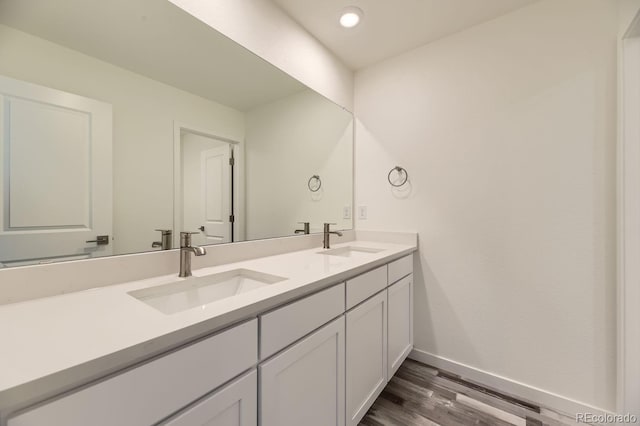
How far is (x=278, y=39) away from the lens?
1562 mm

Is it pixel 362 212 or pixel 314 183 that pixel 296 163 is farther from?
pixel 362 212

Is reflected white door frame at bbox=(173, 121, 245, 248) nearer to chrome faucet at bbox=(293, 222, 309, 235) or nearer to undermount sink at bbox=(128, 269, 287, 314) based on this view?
undermount sink at bbox=(128, 269, 287, 314)

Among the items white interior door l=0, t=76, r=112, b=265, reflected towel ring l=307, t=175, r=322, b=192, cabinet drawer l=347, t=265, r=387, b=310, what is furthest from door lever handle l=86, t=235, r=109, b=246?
reflected towel ring l=307, t=175, r=322, b=192

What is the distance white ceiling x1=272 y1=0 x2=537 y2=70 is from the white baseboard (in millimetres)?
2251

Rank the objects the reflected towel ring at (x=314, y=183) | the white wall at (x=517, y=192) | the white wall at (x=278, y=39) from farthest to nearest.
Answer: the reflected towel ring at (x=314, y=183) → the white wall at (x=517, y=192) → the white wall at (x=278, y=39)

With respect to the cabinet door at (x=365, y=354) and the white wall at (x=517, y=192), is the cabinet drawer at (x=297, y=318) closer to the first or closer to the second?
the cabinet door at (x=365, y=354)

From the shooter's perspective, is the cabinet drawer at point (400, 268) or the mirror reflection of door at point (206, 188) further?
the cabinet drawer at point (400, 268)

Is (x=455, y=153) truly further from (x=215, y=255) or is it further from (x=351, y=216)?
(x=215, y=255)

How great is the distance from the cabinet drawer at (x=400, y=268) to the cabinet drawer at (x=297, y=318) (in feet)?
1.82

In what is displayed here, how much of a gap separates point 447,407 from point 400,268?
2.61 ft

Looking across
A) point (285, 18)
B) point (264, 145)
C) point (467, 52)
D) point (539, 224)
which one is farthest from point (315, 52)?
point (539, 224)

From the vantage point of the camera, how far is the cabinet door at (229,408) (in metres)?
0.61

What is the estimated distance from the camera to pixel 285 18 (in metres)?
1.59

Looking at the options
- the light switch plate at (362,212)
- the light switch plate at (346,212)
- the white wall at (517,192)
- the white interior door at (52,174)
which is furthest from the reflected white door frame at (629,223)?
the white interior door at (52,174)
